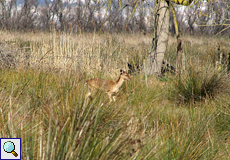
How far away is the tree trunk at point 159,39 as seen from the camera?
7.43 metres

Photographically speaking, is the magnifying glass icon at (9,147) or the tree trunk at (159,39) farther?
the tree trunk at (159,39)

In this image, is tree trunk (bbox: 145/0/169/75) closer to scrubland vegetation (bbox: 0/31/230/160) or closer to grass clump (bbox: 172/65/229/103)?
scrubland vegetation (bbox: 0/31/230/160)

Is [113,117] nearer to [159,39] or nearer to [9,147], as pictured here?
[9,147]

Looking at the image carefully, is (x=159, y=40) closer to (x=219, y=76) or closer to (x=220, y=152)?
(x=219, y=76)

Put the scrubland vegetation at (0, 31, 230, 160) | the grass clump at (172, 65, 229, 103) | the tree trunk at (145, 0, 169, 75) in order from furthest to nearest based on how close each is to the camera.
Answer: the tree trunk at (145, 0, 169, 75), the grass clump at (172, 65, 229, 103), the scrubland vegetation at (0, 31, 230, 160)

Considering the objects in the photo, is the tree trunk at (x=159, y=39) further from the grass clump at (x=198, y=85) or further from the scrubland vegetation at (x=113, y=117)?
the grass clump at (x=198, y=85)

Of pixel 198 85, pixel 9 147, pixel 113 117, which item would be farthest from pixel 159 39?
pixel 9 147

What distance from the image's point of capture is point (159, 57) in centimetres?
757

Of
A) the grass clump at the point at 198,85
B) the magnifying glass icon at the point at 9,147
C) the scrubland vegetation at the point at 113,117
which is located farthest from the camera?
the grass clump at the point at 198,85

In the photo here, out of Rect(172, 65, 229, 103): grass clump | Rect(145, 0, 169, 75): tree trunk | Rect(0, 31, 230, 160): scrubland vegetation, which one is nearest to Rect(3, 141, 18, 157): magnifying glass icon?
Rect(0, 31, 230, 160): scrubland vegetation

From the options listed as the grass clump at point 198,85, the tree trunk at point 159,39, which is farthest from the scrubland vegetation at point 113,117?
the tree trunk at point 159,39

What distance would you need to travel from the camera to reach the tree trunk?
24.4ft

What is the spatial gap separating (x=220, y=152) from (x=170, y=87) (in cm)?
236

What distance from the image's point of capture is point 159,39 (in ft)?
25.0
